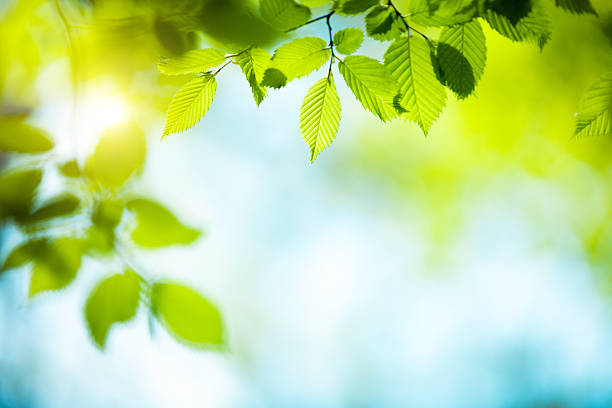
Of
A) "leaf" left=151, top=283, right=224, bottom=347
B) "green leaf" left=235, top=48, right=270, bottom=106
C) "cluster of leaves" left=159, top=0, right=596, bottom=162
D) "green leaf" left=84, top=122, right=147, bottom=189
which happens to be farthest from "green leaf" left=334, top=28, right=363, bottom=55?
"leaf" left=151, top=283, right=224, bottom=347

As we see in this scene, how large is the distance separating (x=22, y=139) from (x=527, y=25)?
105 centimetres

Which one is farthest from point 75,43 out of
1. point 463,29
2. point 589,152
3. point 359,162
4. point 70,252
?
point 589,152

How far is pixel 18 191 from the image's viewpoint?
28.1 inches

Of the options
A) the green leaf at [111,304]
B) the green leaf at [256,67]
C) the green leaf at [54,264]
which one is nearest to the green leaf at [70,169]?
the green leaf at [54,264]

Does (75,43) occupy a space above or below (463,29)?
below

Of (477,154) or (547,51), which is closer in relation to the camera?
(547,51)

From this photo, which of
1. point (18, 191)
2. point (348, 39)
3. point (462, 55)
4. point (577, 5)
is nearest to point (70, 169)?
point (18, 191)

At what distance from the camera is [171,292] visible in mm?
664

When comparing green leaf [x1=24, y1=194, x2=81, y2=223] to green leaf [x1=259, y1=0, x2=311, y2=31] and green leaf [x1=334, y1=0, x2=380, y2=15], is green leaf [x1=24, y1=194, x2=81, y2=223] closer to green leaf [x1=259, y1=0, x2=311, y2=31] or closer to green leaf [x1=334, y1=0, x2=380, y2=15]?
green leaf [x1=259, y1=0, x2=311, y2=31]

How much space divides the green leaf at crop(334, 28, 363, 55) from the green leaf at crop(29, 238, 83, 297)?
69 cm

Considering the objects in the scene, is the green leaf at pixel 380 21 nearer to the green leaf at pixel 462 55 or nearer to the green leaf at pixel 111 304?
the green leaf at pixel 462 55

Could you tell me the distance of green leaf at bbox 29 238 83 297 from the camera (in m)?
0.65

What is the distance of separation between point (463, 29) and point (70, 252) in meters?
0.89

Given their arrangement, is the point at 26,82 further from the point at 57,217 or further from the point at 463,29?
the point at 463,29
